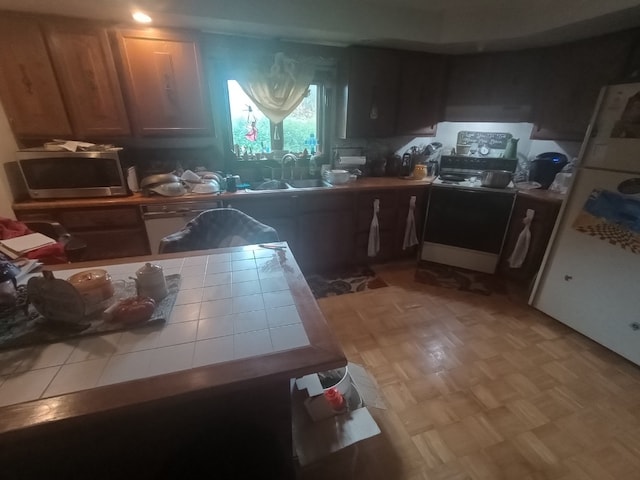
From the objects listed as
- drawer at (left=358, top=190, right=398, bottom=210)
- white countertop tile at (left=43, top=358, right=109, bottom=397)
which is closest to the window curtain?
drawer at (left=358, top=190, right=398, bottom=210)

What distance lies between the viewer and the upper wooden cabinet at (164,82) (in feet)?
6.86

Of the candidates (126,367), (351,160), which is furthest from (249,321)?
(351,160)

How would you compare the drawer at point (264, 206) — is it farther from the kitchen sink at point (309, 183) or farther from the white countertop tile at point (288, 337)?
the white countertop tile at point (288, 337)

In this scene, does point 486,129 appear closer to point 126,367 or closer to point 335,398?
point 335,398

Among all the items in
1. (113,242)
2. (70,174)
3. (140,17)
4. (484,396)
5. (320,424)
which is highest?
(140,17)

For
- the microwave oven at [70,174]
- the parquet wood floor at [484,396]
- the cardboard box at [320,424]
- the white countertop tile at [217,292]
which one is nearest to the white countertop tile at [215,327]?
the white countertop tile at [217,292]

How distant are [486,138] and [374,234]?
159 cm

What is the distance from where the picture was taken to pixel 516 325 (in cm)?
217

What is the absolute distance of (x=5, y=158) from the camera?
6.59 feet

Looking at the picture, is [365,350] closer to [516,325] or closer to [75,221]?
[516,325]

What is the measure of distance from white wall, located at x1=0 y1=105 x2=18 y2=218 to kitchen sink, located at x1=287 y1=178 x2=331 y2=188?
2.03 metres

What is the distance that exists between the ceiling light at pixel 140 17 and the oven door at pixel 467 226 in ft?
8.65

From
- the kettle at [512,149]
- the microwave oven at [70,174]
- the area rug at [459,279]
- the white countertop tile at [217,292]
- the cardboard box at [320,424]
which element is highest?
the kettle at [512,149]

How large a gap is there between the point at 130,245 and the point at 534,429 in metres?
2.84
